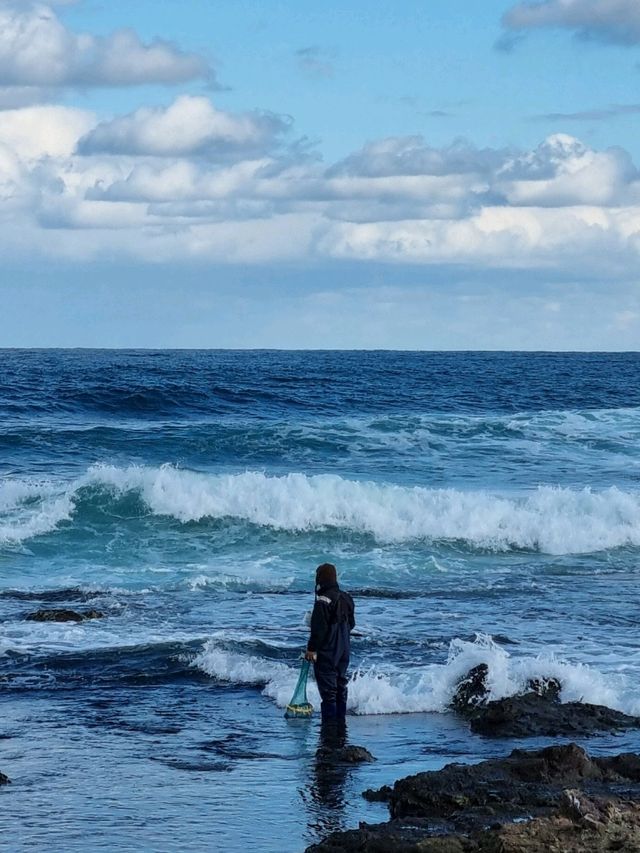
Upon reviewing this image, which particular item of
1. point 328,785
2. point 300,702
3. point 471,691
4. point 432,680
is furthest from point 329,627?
point 328,785

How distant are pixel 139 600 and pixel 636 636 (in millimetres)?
6566

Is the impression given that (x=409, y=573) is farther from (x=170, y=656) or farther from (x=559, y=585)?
(x=170, y=656)

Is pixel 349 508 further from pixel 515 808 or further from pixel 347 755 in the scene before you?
pixel 515 808

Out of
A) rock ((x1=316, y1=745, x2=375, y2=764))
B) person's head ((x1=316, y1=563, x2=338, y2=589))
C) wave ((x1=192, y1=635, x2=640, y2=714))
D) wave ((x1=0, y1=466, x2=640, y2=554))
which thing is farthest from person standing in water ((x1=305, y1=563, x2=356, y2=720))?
wave ((x1=0, y1=466, x2=640, y2=554))

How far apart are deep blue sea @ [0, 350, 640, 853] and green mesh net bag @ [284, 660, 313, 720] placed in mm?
132

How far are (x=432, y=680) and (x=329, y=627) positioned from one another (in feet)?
5.04

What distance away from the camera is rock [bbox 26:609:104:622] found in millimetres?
16188

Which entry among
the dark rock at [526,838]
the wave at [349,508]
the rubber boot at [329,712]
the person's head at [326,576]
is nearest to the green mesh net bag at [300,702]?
the rubber boot at [329,712]

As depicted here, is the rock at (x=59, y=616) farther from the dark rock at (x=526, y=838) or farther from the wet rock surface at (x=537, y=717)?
the dark rock at (x=526, y=838)

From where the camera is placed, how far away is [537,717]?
1170 cm

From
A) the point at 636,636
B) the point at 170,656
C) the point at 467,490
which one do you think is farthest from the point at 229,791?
the point at 467,490

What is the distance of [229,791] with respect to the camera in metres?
9.64

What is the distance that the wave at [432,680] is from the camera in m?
12.5

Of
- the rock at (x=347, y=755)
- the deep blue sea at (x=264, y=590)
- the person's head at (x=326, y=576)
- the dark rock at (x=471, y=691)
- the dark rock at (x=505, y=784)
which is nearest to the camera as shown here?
the dark rock at (x=505, y=784)
